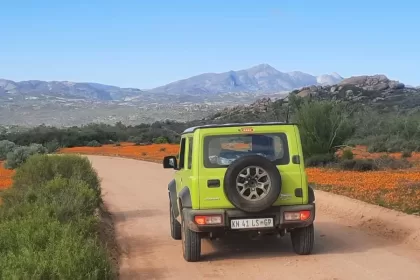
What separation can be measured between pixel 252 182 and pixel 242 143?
0.92m

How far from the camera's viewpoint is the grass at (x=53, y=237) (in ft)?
21.0

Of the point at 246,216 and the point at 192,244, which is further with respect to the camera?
the point at 192,244

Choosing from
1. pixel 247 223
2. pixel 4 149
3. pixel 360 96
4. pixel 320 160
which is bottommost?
pixel 4 149

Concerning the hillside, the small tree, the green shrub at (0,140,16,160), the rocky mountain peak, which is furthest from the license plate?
the rocky mountain peak

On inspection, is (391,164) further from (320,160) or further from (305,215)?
(305,215)

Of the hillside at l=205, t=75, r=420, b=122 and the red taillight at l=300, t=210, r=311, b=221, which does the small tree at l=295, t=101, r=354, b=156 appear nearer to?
the red taillight at l=300, t=210, r=311, b=221

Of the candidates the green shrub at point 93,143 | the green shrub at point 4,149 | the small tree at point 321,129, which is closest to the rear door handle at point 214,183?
the small tree at point 321,129

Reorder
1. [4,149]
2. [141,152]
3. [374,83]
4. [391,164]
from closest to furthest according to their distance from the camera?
[391,164], [141,152], [4,149], [374,83]

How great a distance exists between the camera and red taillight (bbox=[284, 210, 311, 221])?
899cm

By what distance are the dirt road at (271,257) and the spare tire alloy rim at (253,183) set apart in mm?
1072

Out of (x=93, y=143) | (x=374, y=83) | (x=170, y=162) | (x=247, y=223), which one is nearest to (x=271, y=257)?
(x=247, y=223)

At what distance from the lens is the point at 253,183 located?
8.82 metres

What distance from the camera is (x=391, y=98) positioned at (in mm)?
103688

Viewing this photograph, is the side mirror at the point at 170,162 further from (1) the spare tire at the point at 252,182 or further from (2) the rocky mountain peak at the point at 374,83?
(2) the rocky mountain peak at the point at 374,83
